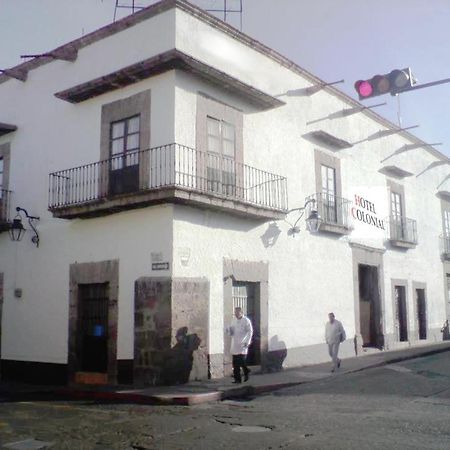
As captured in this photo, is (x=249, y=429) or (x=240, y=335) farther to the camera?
(x=240, y=335)

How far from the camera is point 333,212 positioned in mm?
15641

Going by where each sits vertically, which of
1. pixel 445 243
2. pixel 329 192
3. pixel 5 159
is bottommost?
pixel 445 243

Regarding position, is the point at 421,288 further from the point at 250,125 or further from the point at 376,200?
the point at 250,125

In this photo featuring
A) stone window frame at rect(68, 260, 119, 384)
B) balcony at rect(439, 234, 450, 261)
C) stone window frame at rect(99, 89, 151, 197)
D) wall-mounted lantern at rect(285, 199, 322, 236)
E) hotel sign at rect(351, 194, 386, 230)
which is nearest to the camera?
stone window frame at rect(99, 89, 151, 197)

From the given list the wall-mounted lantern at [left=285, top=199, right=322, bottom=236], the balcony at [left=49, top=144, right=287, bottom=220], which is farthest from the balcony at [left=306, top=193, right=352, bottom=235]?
the balcony at [left=49, top=144, right=287, bottom=220]

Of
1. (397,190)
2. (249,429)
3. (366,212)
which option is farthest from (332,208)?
(249,429)

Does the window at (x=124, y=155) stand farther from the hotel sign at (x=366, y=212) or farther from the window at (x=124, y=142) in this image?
the hotel sign at (x=366, y=212)

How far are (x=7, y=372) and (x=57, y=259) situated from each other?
10.3 ft

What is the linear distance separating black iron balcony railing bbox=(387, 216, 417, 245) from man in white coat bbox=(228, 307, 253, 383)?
874 centimetres

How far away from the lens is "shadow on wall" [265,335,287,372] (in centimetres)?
1277

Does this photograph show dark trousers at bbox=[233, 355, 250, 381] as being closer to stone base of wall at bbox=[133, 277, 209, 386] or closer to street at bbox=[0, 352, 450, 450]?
stone base of wall at bbox=[133, 277, 209, 386]

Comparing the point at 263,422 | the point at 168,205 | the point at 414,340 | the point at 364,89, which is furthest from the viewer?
the point at 414,340

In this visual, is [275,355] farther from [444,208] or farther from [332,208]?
[444,208]

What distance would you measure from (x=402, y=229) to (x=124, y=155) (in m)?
11.0
